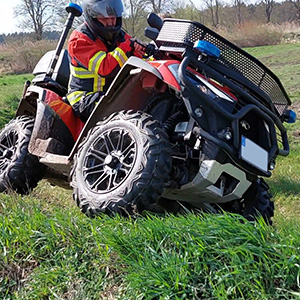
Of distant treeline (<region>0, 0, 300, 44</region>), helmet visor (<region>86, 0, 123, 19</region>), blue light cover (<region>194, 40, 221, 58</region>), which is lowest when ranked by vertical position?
distant treeline (<region>0, 0, 300, 44</region>)

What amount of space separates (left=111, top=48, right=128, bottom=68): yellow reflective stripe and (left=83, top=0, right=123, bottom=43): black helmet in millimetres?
323

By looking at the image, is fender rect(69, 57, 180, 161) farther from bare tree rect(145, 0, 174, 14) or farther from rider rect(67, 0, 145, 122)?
bare tree rect(145, 0, 174, 14)

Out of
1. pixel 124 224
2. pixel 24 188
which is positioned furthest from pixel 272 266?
pixel 24 188

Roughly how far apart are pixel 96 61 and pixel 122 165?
1.09 m

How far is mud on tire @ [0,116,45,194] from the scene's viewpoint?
17.4 feet

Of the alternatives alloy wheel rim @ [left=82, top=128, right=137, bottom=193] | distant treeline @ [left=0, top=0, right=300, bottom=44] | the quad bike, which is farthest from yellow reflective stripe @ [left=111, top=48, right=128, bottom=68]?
Answer: distant treeline @ [left=0, top=0, right=300, bottom=44]

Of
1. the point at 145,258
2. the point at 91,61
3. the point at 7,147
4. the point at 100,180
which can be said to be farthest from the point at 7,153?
the point at 145,258

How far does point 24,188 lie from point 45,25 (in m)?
41.9

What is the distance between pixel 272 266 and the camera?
2.65 meters

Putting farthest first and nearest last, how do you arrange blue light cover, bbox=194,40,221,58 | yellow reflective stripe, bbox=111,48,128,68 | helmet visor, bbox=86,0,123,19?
1. helmet visor, bbox=86,0,123,19
2. yellow reflective stripe, bbox=111,48,128,68
3. blue light cover, bbox=194,40,221,58

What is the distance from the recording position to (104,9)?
4668 mm

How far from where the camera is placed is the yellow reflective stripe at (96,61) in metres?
4.57

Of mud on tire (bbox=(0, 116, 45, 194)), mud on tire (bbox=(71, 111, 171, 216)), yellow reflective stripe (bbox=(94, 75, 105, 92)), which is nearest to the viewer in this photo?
mud on tire (bbox=(71, 111, 171, 216))

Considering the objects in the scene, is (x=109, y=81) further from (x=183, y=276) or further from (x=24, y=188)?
(x=183, y=276)
